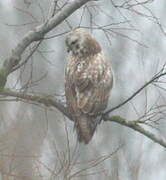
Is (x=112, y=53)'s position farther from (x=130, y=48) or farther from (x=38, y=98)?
(x=38, y=98)

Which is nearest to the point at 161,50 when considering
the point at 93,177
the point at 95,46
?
the point at 93,177

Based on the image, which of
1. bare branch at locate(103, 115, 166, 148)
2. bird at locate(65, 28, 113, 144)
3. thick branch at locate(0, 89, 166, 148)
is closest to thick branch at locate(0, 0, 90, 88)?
thick branch at locate(0, 89, 166, 148)

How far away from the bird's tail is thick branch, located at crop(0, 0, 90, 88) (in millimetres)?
1036

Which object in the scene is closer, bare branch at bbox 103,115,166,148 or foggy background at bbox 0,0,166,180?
bare branch at bbox 103,115,166,148

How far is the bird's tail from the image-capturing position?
1032 centimetres

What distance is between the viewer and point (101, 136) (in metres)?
24.0

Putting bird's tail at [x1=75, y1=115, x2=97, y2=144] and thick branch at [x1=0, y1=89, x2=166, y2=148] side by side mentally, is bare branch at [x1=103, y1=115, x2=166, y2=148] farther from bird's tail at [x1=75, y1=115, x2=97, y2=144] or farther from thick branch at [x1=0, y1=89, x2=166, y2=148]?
bird's tail at [x1=75, y1=115, x2=97, y2=144]

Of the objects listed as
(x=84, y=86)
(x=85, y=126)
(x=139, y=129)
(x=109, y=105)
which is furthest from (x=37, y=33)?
(x=109, y=105)

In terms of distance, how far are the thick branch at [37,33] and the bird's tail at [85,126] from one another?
1036mm

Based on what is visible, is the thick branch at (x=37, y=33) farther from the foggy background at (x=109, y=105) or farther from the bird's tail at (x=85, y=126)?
the foggy background at (x=109, y=105)

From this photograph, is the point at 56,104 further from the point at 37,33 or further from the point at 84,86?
the point at 37,33

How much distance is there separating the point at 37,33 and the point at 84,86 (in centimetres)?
94

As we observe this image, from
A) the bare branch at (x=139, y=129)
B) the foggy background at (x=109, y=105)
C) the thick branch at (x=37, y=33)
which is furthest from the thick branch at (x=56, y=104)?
the foggy background at (x=109, y=105)

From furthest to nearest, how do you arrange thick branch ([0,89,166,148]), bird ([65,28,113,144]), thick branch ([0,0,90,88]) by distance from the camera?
bird ([65,28,113,144])
thick branch ([0,0,90,88])
thick branch ([0,89,166,148])
